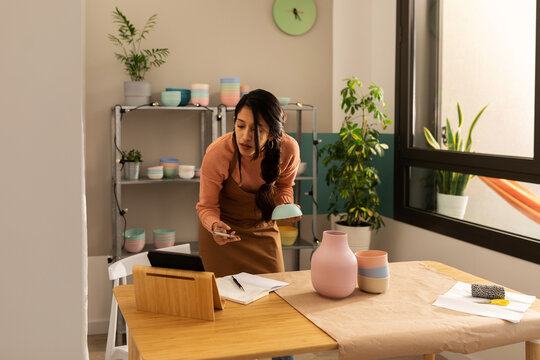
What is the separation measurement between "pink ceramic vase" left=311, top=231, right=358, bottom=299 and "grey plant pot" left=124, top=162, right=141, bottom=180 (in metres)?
2.10

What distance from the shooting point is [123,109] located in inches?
142

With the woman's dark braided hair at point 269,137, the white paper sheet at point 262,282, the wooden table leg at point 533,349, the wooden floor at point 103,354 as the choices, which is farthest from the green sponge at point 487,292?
the wooden floor at point 103,354

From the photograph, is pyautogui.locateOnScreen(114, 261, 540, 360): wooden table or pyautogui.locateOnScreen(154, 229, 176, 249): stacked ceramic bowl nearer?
pyautogui.locateOnScreen(114, 261, 540, 360): wooden table

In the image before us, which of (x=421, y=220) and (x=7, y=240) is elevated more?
(x=7, y=240)

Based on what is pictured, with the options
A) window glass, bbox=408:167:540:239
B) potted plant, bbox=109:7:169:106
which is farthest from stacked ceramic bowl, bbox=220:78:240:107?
window glass, bbox=408:167:540:239

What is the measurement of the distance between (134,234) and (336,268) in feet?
7.36

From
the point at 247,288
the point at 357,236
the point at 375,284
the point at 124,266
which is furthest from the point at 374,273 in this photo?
the point at 357,236

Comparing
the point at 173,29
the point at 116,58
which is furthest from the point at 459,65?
the point at 116,58

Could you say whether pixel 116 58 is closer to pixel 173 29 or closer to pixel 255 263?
pixel 173 29

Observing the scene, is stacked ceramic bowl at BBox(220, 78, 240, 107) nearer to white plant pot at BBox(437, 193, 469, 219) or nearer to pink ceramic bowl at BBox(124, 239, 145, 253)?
pink ceramic bowl at BBox(124, 239, 145, 253)

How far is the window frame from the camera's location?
284cm

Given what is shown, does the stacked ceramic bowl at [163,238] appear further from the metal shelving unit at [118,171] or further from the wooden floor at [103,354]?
the wooden floor at [103,354]

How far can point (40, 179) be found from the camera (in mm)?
635

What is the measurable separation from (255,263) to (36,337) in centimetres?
186
